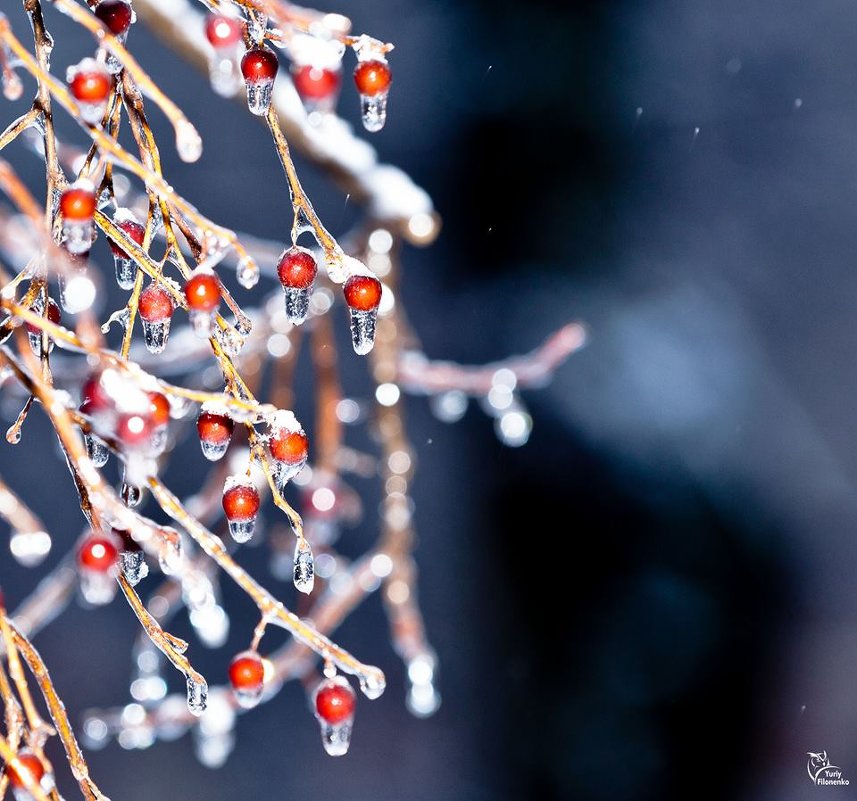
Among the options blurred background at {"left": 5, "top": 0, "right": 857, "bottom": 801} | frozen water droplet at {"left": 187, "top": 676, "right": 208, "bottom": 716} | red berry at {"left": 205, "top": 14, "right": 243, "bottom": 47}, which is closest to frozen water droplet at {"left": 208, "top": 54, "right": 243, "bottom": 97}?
red berry at {"left": 205, "top": 14, "right": 243, "bottom": 47}

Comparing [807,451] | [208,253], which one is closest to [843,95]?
[807,451]

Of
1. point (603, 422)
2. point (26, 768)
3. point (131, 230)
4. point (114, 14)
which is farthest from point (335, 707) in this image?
point (603, 422)

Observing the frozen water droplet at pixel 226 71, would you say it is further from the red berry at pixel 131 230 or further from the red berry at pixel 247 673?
the red berry at pixel 247 673

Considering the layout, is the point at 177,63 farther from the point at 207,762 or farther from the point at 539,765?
the point at 539,765

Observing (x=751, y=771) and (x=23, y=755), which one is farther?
(x=751, y=771)

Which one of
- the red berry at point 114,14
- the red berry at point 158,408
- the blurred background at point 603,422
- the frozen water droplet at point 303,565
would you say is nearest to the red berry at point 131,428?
the red berry at point 158,408

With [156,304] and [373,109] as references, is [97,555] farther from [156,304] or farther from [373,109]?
[373,109]
